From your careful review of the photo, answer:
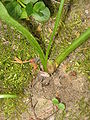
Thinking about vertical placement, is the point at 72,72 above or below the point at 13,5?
below

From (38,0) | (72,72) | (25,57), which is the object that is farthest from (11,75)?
(38,0)

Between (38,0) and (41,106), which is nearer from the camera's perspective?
(41,106)

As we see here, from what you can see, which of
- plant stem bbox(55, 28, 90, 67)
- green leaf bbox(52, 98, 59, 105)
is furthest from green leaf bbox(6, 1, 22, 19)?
green leaf bbox(52, 98, 59, 105)

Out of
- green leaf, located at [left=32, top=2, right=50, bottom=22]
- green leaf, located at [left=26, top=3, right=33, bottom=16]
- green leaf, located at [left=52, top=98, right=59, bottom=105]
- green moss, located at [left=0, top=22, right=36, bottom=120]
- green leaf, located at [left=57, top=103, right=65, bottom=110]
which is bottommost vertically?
green leaf, located at [left=57, top=103, right=65, bottom=110]

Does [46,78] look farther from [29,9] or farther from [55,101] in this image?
[29,9]

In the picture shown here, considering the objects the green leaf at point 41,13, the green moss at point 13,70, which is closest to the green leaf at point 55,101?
the green moss at point 13,70

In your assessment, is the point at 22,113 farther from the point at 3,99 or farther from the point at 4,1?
the point at 4,1

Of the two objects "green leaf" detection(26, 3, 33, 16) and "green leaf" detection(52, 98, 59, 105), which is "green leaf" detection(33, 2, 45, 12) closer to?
"green leaf" detection(26, 3, 33, 16)
